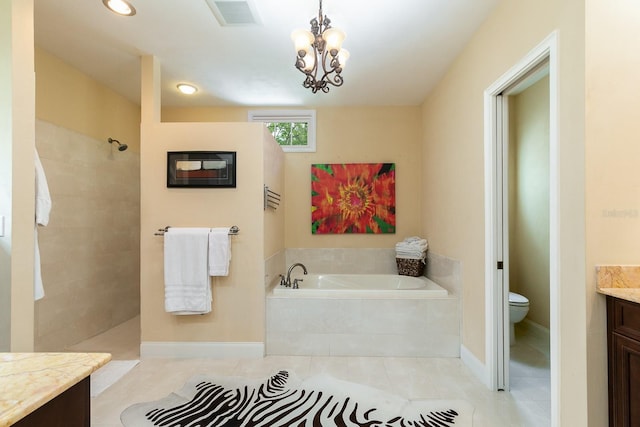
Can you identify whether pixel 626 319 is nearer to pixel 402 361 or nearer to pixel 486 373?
pixel 486 373

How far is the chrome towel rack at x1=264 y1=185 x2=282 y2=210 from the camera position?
2879 millimetres

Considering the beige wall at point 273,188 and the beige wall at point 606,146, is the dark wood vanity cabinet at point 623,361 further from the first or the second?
the beige wall at point 273,188

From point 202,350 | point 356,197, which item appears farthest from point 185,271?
point 356,197

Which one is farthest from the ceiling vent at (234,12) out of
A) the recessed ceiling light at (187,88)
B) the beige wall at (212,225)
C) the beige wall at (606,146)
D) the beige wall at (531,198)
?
the beige wall at (531,198)

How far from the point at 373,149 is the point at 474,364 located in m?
2.44

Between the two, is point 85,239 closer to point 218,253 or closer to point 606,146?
point 218,253

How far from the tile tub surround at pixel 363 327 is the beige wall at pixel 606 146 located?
55.4 inches

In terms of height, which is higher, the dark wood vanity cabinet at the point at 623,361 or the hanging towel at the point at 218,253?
the hanging towel at the point at 218,253

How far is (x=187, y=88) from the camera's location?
11.0ft

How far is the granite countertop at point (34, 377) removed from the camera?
65 cm

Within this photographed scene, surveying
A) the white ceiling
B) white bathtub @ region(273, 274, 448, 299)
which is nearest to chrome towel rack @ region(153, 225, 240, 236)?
white bathtub @ region(273, 274, 448, 299)

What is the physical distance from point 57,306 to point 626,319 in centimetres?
381

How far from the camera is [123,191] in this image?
3.60 meters

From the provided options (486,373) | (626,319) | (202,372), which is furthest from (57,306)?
(626,319)
